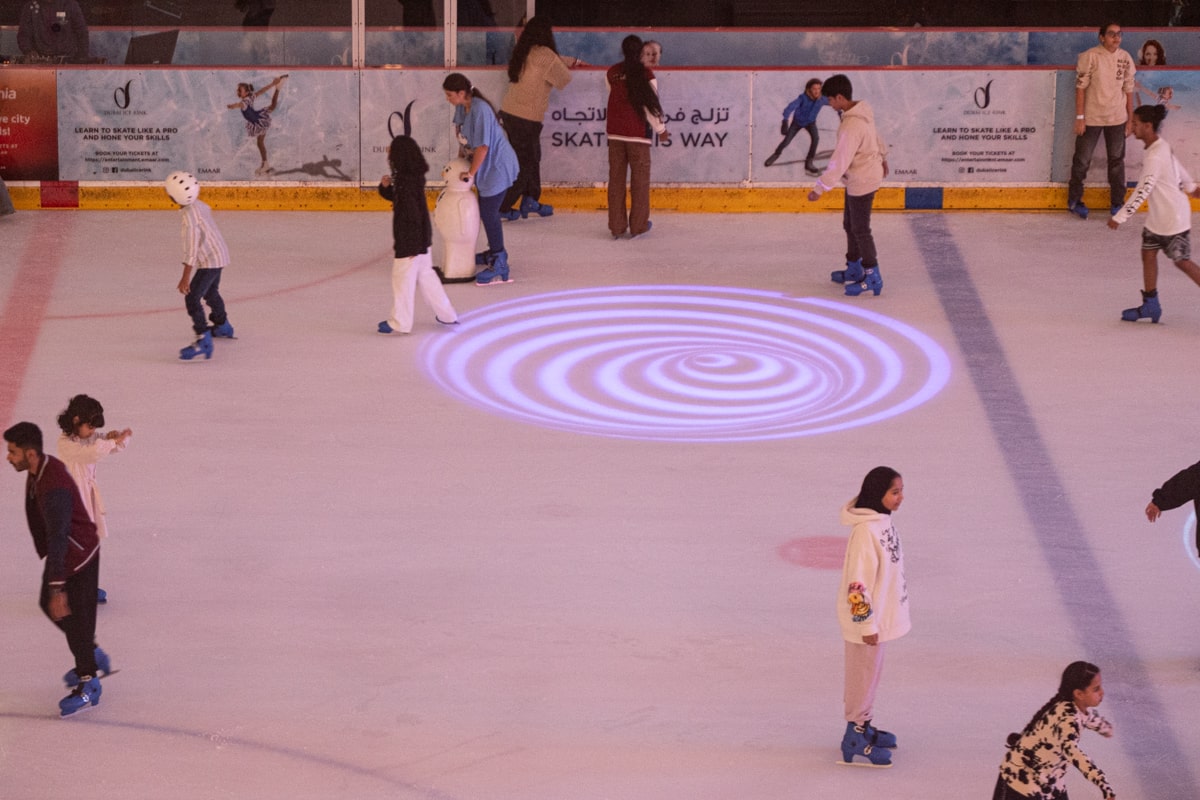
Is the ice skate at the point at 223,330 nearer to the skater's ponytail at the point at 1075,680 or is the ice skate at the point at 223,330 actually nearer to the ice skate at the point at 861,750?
the ice skate at the point at 861,750

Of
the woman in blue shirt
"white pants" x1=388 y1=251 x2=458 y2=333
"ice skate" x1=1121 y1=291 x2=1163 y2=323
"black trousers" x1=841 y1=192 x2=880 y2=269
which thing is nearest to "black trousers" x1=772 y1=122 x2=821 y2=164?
"black trousers" x1=841 y1=192 x2=880 y2=269

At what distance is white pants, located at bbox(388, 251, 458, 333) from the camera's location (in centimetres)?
1079

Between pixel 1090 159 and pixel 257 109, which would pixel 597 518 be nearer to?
pixel 257 109

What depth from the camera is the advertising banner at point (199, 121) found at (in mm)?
14352

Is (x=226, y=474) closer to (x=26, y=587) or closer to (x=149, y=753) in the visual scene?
(x=26, y=587)

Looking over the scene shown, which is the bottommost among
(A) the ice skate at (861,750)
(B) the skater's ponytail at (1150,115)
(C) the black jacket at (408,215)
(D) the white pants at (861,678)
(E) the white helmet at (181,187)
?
(A) the ice skate at (861,750)

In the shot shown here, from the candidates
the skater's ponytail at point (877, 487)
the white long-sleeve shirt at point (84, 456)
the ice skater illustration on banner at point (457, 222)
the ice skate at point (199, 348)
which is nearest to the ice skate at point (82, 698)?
the white long-sleeve shirt at point (84, 456)

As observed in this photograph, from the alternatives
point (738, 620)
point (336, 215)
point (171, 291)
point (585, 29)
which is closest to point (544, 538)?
point (738, 620)

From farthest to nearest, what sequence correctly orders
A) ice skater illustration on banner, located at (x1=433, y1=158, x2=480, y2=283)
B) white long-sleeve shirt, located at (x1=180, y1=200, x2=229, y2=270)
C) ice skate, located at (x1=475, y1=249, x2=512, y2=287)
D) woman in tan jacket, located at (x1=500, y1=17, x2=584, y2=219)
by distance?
woman in tan jacket, located at (x1=500, y1=17, x2=584, y2=219), ice skate, located at (x1=475, y1=249, x2=512, y2=287), ice skater illustration on banner, located at (x1=433, y1=158, x2=480, y2=283), white long-sleeve shirt, located at (x1=180, y1=200, x2=229, y2=270)

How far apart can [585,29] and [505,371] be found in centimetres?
740

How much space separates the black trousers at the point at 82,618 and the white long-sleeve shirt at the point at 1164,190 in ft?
22.8

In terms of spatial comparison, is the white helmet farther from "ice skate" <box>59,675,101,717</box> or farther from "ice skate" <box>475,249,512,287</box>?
"ice skate" <box>59,675,101,717</box>

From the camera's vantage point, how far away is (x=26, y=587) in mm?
7441

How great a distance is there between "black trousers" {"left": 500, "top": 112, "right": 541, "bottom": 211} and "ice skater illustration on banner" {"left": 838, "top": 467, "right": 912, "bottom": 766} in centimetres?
840
